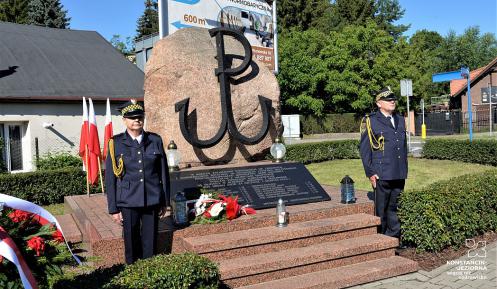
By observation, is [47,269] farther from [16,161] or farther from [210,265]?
[16,161]

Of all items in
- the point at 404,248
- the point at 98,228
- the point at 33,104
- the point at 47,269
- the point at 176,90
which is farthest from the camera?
the point at 33,104

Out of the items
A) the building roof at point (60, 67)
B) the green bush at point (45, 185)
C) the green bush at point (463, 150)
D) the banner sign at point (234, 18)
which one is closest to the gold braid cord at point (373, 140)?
the banner sign at point (234, 18)

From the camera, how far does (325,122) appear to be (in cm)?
3120

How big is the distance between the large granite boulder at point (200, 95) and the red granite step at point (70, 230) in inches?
66.9

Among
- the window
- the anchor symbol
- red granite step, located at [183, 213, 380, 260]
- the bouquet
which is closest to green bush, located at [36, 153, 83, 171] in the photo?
the window

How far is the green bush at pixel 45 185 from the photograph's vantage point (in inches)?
407

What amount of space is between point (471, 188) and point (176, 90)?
14.0ft

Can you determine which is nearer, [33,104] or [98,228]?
[98,228]

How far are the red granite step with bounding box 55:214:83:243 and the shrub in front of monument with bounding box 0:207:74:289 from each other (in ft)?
8.94

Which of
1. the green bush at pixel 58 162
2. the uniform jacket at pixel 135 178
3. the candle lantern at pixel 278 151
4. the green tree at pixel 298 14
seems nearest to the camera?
the uniform jacket at pixel 135 178

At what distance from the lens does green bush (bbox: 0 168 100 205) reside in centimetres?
1034

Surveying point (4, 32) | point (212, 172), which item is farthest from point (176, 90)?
point (4, 32)

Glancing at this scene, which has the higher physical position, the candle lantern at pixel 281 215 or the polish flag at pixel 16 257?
the polish flag at pixel 16 257

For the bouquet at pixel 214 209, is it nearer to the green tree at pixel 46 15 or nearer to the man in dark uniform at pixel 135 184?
the man in dark uniform at pixel 135 184
